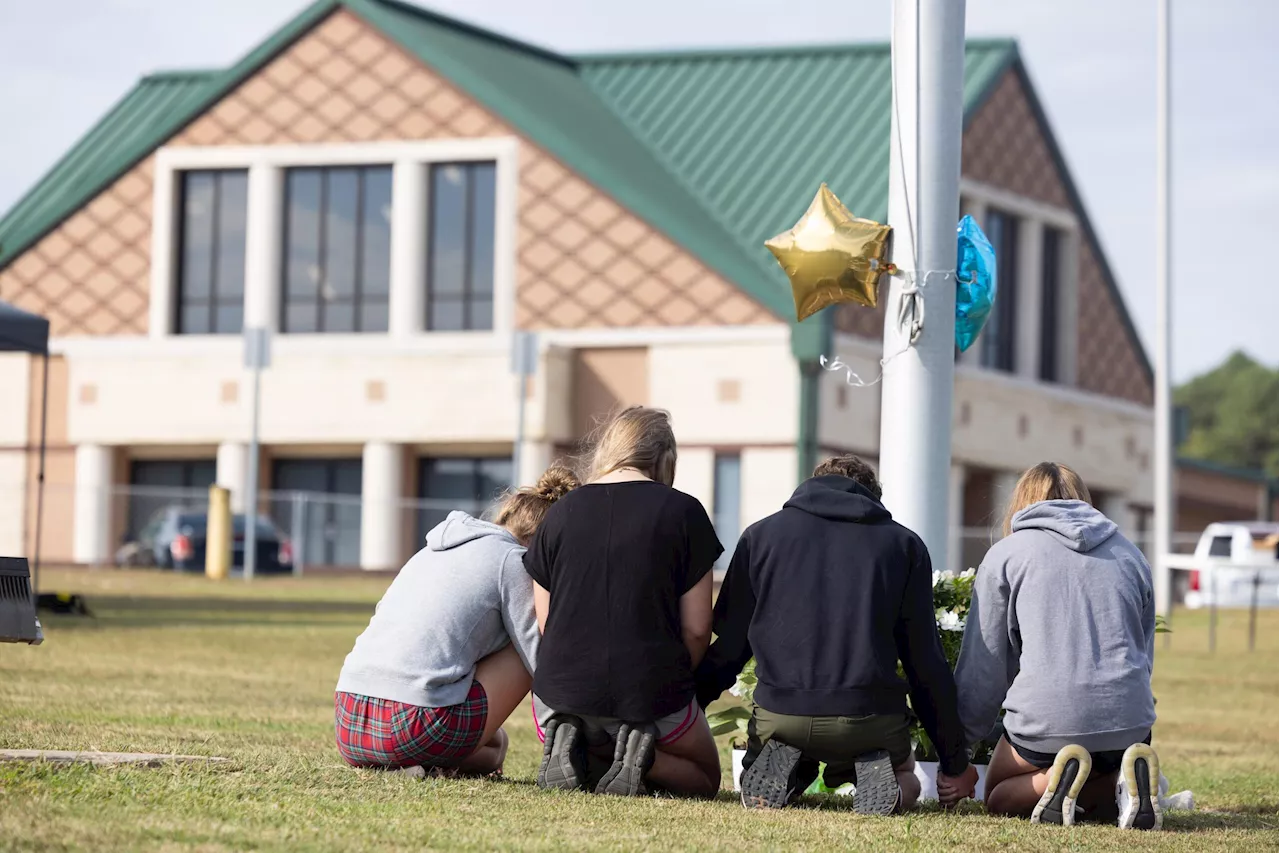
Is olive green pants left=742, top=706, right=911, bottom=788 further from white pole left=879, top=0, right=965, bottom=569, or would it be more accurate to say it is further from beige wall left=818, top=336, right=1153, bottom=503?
beige wall left=818, top=336, right=1153, bottom=503

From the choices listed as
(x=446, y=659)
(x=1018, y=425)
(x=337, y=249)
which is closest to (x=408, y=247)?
(x=337, y=249)

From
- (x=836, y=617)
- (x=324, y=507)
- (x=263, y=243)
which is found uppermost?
(x=263, y=243)

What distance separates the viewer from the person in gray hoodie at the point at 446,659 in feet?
24.2

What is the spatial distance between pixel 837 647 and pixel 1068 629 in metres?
0.89

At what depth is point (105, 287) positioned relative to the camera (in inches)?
1558

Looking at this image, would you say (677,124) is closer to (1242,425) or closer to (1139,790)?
(1139,790)

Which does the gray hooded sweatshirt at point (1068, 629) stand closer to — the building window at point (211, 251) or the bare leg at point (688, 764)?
the bare leg at point (688, 764)

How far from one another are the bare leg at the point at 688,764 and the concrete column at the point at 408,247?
3099 centimetres

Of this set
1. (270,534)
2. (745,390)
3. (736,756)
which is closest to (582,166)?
(745,390)

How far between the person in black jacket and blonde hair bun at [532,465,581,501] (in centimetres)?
79

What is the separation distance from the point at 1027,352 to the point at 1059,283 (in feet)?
7.49

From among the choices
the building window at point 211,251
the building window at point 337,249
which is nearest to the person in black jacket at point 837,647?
the building window at point 337,249

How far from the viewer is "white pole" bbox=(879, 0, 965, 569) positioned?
9250mm

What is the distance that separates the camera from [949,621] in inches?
324
